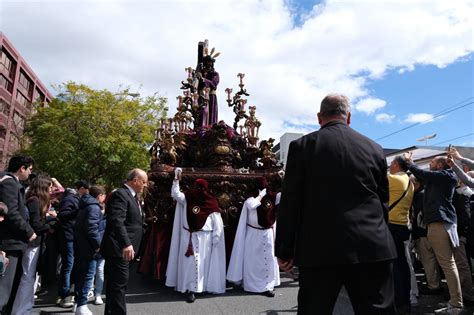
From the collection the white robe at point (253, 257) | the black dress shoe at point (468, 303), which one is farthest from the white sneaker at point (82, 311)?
the black dress shoe at point (468, 303)

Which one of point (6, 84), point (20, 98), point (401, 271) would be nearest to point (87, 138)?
point (401, 271)

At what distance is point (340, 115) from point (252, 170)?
243 inches

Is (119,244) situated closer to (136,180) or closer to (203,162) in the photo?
(136,180)

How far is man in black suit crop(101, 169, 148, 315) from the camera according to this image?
421 cm

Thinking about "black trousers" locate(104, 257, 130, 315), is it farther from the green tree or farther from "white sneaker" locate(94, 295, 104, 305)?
the green tree

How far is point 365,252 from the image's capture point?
236cm

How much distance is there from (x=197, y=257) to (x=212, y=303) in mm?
851

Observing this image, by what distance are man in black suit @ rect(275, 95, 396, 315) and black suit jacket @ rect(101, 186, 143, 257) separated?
234 cm

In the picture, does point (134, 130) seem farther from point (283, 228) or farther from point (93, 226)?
point (283, 228)

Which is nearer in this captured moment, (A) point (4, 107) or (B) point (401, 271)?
(B) point (401, 271)

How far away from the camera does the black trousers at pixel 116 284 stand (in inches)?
164

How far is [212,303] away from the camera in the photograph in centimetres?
617

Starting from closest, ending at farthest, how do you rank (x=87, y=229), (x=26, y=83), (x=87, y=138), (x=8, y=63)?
(x=87, y=229)
(x=87, y=138)
(x=8, y=63)
(x=26, y=83)

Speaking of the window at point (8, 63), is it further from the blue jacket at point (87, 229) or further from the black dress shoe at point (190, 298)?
the black dress shoe at point (190, 298)
